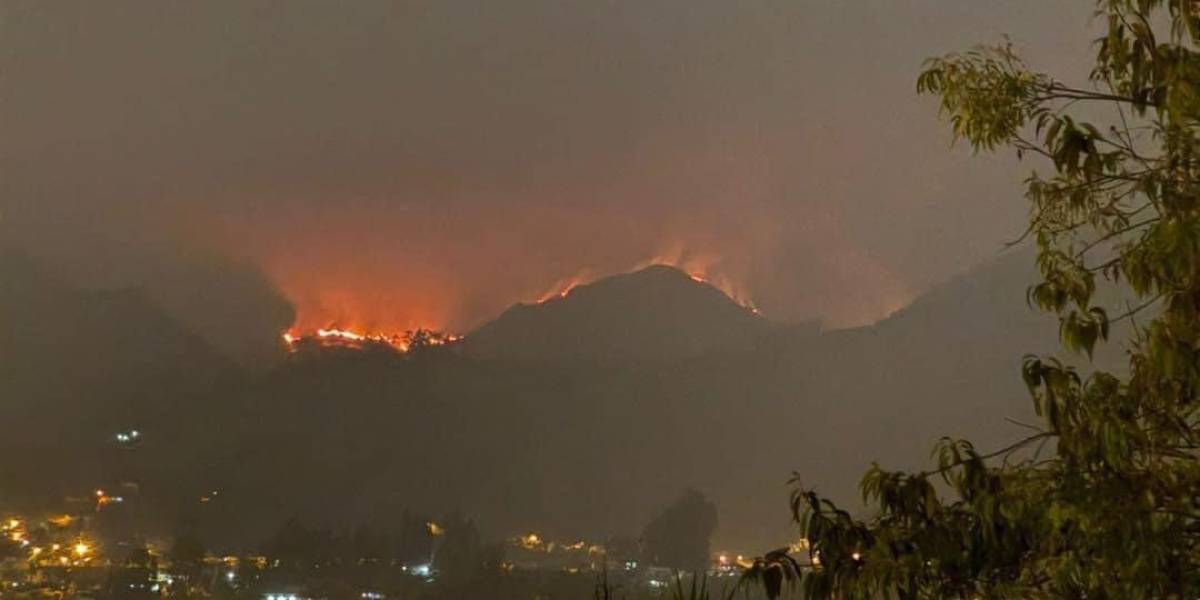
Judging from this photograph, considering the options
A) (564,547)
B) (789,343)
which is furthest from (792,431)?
(564,547)

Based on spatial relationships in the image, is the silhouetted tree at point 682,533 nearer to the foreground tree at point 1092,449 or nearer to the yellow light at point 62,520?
the yellow light at point 62,520

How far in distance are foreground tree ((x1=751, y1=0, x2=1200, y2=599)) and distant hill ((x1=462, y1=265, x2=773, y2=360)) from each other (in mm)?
100502

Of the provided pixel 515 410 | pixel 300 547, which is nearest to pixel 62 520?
pixel 300 547

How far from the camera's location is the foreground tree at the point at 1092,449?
2250mm

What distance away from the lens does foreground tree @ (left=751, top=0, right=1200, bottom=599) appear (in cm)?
225

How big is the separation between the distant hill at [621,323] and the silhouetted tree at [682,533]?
Result: 4770 cm

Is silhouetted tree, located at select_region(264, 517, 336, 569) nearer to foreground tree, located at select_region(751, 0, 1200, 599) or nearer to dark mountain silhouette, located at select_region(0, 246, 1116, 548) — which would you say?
dark mountain silhouette, located at select_region(0, 246, 1116, 548)

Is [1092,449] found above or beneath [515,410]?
beneath

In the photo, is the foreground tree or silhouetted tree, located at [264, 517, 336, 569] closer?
the foreground tree

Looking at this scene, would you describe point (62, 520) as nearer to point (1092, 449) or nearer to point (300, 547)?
point (300, 547)

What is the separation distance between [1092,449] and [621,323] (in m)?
111

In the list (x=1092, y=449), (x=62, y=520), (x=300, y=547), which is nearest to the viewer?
(x=1092, y=449)

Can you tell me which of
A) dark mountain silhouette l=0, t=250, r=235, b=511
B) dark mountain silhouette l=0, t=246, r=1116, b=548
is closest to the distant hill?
dark mountain silhouette l=0, t=246, r=1116, b=548

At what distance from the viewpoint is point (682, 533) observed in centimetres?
5238
